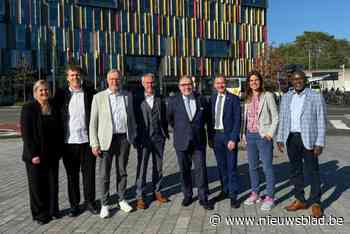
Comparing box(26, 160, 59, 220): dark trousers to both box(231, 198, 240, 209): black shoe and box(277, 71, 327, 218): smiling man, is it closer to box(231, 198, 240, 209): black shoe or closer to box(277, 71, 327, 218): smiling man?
box(231, 198, 240, 209): black shoe

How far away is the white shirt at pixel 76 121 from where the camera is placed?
19.0 feet

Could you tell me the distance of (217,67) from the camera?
66.8 metres

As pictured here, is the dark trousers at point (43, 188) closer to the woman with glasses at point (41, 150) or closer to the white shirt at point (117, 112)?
the woman with glasses at point (41, 150)

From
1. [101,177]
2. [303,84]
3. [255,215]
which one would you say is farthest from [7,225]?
[303,84]

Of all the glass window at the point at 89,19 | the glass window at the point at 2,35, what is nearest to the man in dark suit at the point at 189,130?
the glass window at the point at 2,35

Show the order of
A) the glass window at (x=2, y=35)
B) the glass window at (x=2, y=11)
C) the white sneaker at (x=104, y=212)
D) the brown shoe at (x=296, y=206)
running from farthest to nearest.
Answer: the glass window at (x=2, y=35) → the glass window at (x=2, y=11) → the brown shoe at (x=296, y=206) → the white sneaker at (x=104, y=212)

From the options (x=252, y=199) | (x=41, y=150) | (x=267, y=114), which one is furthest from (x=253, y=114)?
(x=41, y=150)

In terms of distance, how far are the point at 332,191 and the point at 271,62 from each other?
2180 inches

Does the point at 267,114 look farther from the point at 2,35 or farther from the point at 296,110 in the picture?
the point at 2,35

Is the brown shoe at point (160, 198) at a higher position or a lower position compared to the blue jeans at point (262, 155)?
lower

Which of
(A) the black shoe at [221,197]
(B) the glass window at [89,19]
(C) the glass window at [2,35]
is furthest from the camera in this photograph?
(B) the glass window at [89,19]

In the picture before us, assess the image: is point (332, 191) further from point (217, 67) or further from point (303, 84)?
point (217, 67)

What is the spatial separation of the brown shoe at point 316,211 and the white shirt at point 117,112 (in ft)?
8.95

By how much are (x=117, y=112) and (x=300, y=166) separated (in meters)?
2.60
